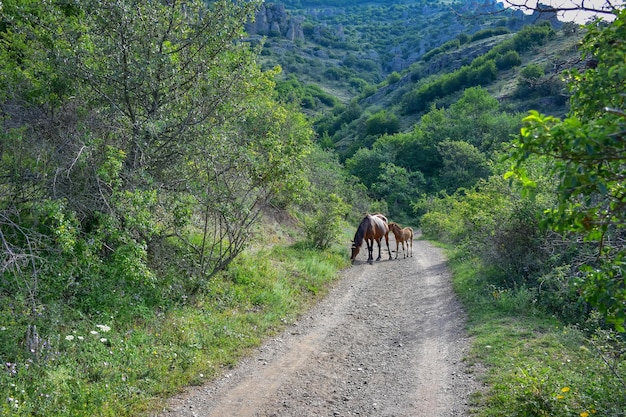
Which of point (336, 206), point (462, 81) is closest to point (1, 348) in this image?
point (336, 206)

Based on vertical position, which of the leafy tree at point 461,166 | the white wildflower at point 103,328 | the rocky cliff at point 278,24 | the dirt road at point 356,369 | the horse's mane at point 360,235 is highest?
the rocky cliff at point 278,24

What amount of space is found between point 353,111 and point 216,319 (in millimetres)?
74147

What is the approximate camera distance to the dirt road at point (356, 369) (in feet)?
18.2

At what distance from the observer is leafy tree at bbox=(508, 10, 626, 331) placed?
2301 millimetres

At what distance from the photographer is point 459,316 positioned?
30.7ft

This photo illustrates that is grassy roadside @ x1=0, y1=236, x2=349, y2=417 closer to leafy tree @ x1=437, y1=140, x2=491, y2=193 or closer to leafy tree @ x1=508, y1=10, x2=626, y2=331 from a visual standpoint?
leafy tree @ x1=508, y1=10, x2=626, y2=331

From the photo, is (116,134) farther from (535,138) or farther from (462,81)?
(462,81)

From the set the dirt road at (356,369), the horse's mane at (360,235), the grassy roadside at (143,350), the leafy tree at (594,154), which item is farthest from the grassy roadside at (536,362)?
the horse's mane at (360,235)

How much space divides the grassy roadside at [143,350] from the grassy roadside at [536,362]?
402 cm

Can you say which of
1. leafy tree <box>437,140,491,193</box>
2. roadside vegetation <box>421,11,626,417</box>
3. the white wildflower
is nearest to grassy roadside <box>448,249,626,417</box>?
roadside vegetation <box>421,11,626,417</box>

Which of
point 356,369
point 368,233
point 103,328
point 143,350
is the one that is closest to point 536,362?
point 356,369

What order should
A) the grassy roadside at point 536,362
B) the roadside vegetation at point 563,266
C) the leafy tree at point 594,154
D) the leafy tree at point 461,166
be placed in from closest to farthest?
1. the leafy tree at point 594,154
2. the roadside vegetation at point 563,266
3. the grassy roadside at point 536,362
4. the leafy tree at point 461,166

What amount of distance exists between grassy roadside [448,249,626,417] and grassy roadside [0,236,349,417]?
402cm

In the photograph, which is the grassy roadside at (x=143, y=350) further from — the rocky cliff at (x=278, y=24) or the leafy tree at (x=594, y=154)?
the rocky cliff at (x=278, y=24)
